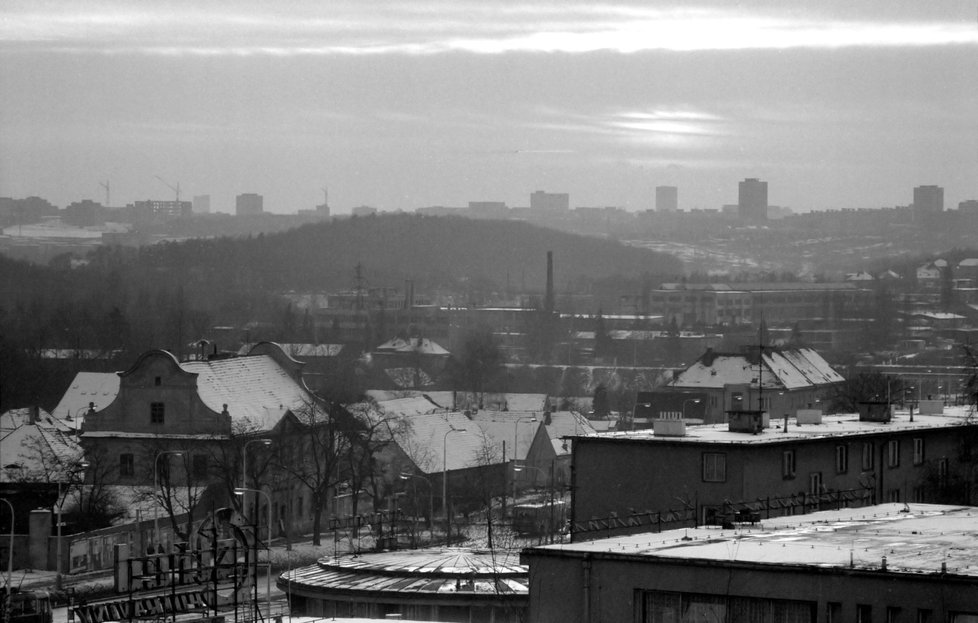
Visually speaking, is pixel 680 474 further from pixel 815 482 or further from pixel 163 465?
pixel 163 465

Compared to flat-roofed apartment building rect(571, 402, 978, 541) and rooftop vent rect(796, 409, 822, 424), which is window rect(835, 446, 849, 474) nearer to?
flat-roofed apartment building rect(571, 402, 978, 541)

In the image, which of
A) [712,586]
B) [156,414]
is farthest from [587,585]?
[156,414]

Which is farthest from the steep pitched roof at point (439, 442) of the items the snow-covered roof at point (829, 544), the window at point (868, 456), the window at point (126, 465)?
the snow-covered roof at point (829, 544)

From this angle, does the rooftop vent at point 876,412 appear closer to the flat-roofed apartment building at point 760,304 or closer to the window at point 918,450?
the window at point 918,450

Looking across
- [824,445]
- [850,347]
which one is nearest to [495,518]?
[824,445]

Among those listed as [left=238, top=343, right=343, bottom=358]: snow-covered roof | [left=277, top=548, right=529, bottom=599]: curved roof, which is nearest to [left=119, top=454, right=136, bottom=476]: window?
[left=277, top=548, right=529, bottom=599]: curved roof
